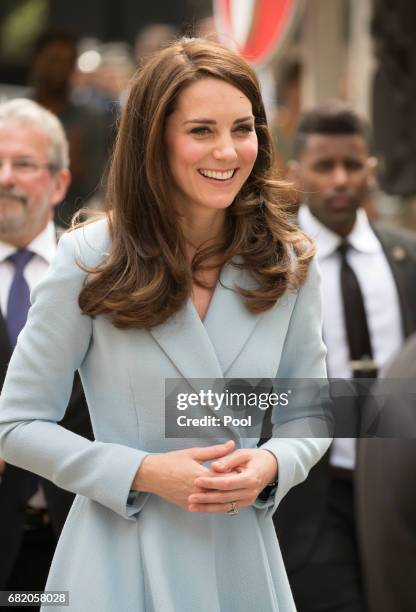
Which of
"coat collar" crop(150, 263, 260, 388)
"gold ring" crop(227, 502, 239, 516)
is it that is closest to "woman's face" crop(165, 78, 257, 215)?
"coat collar" crop(150, 263, 260, 388)

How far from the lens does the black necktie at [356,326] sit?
16.1ft

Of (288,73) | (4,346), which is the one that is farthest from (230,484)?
(288,73)

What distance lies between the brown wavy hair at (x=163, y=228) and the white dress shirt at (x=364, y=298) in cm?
196

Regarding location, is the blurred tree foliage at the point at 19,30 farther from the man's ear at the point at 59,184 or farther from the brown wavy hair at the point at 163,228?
the brown wavy hair at the point at 163,228

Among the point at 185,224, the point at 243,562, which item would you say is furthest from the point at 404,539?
the point at 185,224

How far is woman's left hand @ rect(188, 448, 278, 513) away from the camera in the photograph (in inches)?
102

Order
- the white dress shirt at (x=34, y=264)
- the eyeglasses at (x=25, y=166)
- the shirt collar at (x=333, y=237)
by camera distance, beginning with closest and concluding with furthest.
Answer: the white dress shirt at (x=34, y=264) → the eyeglasses at (x=25, y=166) → the shirt collar at (x=333, y=237)

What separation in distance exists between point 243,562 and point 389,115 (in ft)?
14.4

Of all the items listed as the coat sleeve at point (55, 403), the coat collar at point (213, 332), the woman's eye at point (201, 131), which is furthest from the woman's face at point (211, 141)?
the coat sleeve at point (55, 403)

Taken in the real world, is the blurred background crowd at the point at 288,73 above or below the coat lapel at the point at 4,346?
above

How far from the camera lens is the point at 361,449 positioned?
3.32m

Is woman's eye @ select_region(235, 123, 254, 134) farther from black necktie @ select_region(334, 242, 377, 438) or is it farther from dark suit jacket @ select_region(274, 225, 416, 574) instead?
black necktie @ select_region(334, 242, 377, 438)

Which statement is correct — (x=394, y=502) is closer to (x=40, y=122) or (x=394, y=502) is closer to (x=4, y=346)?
(x=4, y=346)

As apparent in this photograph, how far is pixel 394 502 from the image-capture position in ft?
Answer: 10.2
